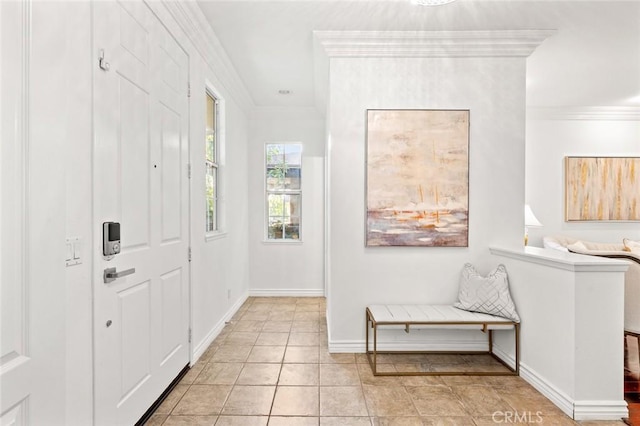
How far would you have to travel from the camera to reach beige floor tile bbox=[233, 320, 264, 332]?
358 centimetres

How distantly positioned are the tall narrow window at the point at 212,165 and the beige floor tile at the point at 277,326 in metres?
1.16

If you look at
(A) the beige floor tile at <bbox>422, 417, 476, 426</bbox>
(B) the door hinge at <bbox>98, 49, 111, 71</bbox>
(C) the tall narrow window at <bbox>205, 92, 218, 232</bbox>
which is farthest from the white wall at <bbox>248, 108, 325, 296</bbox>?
(B) the door hinge at <bbox>98, 49, 111, 71</bbox>

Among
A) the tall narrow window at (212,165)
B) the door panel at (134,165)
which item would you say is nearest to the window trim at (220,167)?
the tall narrow window at (212,165)

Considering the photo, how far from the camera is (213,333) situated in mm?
3254

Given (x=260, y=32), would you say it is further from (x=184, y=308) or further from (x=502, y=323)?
(x=502, y=323)

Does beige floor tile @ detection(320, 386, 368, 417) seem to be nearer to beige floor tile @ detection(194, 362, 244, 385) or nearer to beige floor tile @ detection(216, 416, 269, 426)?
beige floor tile @ detection(216, 416, 269, 426)

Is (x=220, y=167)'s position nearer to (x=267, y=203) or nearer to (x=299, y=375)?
(x=267, y=203)

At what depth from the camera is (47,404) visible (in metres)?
0.98

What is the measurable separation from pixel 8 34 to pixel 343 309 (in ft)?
8.82

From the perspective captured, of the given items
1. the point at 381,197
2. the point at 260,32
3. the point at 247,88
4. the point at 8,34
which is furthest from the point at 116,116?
the point at 247,88

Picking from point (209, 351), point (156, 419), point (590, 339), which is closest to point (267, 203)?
point (209, 351)

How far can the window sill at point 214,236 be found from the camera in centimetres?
311

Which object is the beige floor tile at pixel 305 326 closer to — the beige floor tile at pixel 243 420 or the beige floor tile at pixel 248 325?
the beige floor tile at pixel 248 325

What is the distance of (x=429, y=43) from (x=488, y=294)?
212cm
